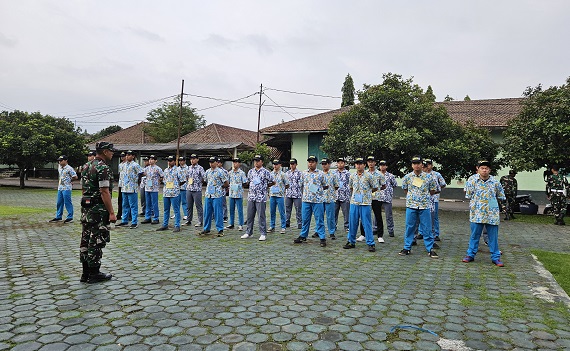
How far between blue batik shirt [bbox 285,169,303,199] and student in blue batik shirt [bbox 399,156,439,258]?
3.63 m

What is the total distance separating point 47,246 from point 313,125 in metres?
18.4

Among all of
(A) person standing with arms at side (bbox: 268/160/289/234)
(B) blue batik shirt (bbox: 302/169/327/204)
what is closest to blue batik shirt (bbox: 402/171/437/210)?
(B) blue batik shirt (bbox: 302/169/327/204)

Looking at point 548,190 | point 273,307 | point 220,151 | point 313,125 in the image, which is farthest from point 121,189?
point 220,151

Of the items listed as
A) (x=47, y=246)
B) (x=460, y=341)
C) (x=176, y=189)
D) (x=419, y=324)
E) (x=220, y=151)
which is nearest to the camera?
(x=460, y=341)

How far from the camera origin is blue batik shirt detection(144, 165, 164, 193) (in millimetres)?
9797

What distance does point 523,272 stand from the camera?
18.6 ft

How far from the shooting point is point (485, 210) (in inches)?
245

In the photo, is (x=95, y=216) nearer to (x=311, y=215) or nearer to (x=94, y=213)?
(x=94, y=213)

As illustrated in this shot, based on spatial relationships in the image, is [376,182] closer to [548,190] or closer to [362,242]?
[362,242]

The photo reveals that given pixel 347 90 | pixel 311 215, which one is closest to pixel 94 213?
pixel 311 215

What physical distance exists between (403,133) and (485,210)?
6696 millimetres

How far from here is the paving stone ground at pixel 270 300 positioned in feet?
10.5

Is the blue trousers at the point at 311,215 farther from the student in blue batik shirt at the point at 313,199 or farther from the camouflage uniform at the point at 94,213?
the camouflage uniform at the point at 94,213

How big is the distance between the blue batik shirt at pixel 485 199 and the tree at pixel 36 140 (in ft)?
76.9
